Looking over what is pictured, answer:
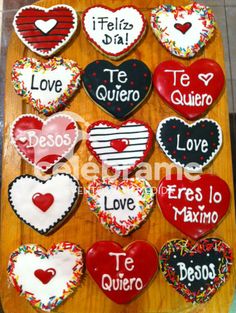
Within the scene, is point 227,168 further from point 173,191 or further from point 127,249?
point 127,249

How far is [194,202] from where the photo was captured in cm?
112

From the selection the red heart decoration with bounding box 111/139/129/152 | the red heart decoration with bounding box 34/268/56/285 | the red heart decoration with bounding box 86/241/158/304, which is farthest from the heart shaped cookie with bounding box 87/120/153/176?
the red heart decoration with bounding box 34/268/56/285

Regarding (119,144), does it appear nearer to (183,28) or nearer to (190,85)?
(190,85)

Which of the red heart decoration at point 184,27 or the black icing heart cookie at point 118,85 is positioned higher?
the red heart decoration at point 184,27

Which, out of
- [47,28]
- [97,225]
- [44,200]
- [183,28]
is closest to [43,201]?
[44,200]

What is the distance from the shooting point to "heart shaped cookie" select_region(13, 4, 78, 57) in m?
1.18

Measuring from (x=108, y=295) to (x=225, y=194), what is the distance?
0.41 metres

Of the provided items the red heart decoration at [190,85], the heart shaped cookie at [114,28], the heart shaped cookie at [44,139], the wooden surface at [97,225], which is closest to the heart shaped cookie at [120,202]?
the wooden surface at [97,225]

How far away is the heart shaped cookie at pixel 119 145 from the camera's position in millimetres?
1126

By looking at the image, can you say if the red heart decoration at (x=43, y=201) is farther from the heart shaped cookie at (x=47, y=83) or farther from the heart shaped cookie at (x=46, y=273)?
the heart shaped cookie at (x=47, y=83)

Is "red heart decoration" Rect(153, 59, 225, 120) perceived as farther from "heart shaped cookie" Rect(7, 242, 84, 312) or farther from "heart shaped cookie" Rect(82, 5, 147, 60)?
"heart shaped cookie" Rect(7, 242, 84, 312)

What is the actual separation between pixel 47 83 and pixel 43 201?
325 millimetres

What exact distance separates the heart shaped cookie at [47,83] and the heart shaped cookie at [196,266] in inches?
19.3

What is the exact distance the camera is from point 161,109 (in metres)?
1.16
